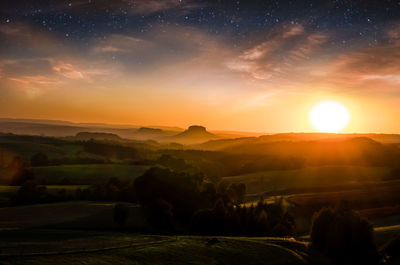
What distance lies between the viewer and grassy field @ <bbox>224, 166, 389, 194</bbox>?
134 meters

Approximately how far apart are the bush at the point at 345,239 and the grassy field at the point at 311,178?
75.6 m

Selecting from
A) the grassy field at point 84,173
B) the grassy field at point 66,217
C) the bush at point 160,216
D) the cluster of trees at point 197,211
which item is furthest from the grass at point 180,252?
the grassy field at point 84,173

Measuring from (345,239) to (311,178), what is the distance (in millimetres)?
95405

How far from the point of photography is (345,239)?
50.8m

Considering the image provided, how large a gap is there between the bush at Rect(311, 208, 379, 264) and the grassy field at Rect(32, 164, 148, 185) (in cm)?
9849

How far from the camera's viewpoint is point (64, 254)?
3366 cm

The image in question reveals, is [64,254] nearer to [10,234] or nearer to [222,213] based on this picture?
[10,234]

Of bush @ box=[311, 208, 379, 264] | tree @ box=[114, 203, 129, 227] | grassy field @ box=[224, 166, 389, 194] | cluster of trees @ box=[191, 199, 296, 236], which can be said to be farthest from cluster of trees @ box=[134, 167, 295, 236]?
grassy field @ box=[224, 166, 389, 194]

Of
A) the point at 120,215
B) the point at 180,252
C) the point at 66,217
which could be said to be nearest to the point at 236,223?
the point at 120,215

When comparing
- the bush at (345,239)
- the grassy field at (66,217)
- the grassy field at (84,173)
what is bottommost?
the grassy field at (84,173)

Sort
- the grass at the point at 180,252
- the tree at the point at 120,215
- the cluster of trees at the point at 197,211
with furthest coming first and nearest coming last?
the cluster of trees at the point at 197,211 < the tree at the point at 120,215 < the grass at the point at 180,252

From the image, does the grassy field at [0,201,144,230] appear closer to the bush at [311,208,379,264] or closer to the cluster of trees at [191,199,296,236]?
the cluster of trees at [191,199,296,236]

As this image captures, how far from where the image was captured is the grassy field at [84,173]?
129875 mm

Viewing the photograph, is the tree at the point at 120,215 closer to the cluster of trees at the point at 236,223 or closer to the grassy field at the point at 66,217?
the grassy field at the point at 66,217
